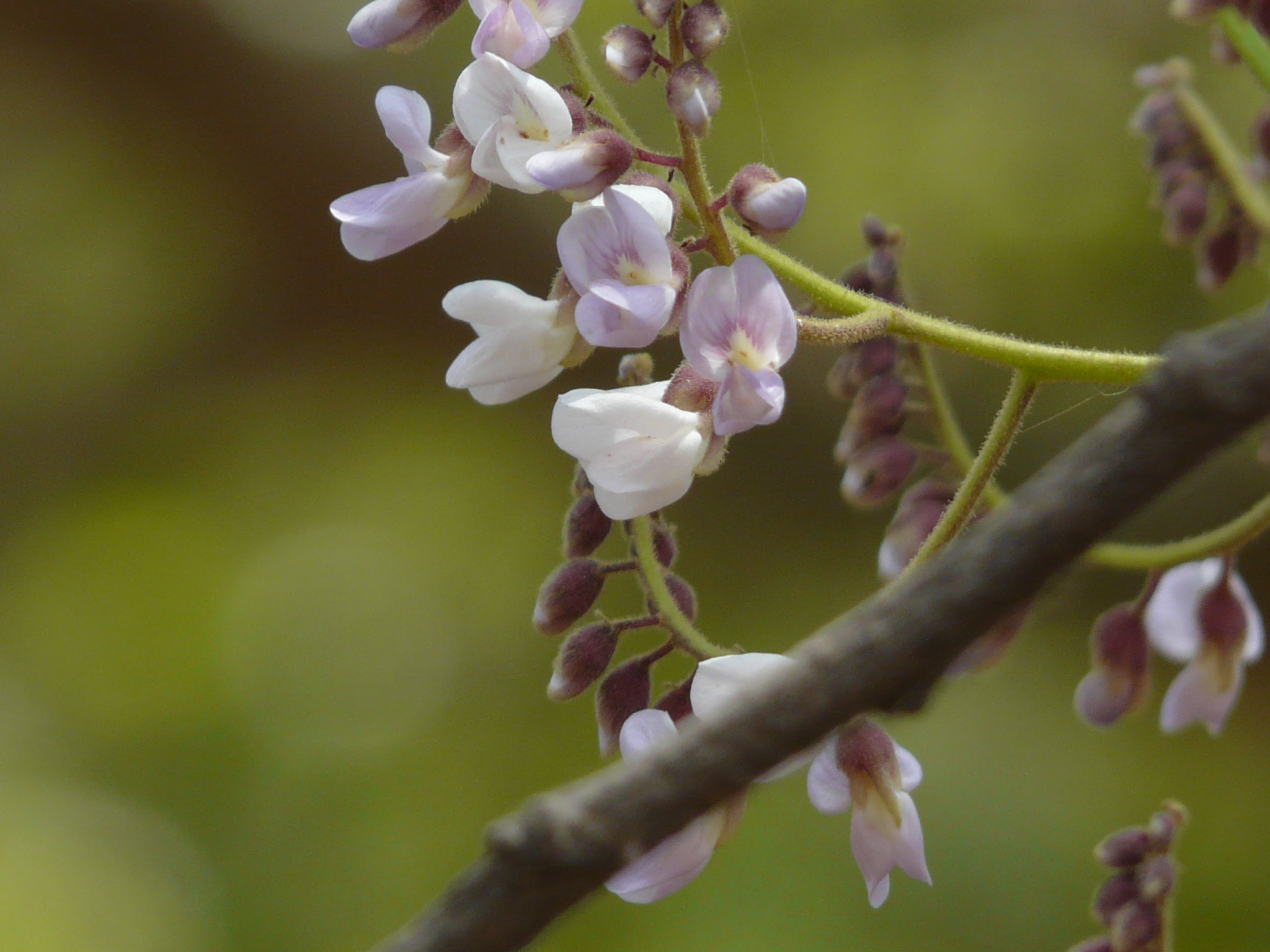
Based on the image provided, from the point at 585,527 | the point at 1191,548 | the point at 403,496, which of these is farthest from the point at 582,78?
the point at 403,496

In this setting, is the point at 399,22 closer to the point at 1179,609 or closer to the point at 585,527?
the point at 585,527

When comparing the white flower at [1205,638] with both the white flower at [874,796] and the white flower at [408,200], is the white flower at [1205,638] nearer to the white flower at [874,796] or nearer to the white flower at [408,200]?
the white flower at [874,796]

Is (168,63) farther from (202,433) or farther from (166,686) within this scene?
(166,686)

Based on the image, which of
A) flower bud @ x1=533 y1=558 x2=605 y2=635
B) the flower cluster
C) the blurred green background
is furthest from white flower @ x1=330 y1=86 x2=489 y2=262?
the blurred green background

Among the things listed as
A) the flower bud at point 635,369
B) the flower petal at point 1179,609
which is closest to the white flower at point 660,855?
the flower bud at point 635,369

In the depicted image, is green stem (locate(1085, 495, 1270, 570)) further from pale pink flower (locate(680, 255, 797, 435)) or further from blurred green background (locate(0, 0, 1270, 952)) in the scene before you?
blurred green background (locate(0, 0, 1270, 952))

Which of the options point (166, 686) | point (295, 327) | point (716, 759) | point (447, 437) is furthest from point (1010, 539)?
point (166, 686)

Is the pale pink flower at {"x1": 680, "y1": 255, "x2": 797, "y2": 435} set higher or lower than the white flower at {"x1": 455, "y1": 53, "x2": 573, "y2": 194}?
lower
